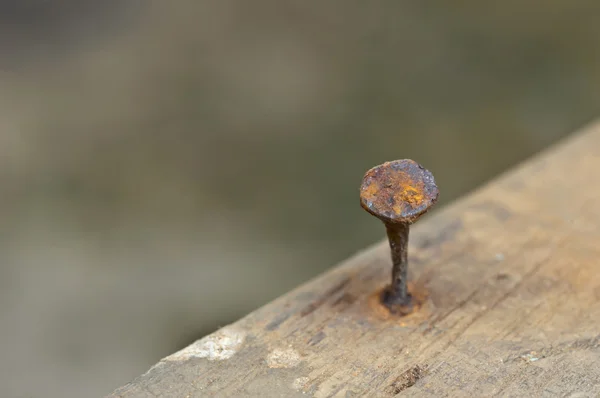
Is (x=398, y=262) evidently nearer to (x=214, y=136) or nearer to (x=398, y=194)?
(x=398, y=194)

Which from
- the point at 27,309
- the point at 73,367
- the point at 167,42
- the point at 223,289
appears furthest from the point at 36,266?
the point at 167,42

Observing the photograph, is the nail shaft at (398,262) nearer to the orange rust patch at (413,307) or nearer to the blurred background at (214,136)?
the orange rust patch at (413,307)

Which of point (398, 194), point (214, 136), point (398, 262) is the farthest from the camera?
Result: point (214, 136)

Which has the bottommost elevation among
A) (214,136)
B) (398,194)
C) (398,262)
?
(214,136)

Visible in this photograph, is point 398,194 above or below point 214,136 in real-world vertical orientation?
above

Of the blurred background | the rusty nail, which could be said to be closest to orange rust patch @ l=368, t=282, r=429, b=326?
the rusty nail

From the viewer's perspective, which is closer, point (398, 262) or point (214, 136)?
point (398, 262)

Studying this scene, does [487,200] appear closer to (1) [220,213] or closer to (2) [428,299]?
(2) [428,299]

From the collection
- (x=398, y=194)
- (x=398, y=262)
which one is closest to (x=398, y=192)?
(x=398, y=194)
